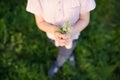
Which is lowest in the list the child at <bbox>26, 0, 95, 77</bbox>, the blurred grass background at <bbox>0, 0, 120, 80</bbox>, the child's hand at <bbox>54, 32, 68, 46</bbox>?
the blurred grass background at <bbox>0, 0, 120, 80</bbox>

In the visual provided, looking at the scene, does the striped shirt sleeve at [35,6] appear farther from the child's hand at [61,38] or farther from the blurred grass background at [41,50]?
the blurred grass background at [41,50]

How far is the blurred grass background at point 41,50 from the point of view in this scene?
82.9 inches

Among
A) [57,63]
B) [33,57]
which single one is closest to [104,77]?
[57,63]

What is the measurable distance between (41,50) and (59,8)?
2.39ft

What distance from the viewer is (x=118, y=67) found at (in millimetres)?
2188

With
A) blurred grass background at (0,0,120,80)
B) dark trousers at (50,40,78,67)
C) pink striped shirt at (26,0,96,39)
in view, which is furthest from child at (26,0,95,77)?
blurred grass background at (0,0,120,80)

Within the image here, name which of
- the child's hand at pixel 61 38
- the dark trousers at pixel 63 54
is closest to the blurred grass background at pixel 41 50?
the dark trousers at pixel 63 54

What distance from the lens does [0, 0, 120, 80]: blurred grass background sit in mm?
2105

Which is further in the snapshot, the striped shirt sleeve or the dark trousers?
the dark trousers

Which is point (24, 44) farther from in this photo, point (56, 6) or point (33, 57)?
point (56, 6)

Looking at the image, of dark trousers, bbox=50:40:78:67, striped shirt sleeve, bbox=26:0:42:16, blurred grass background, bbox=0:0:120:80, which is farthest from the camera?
blurred grass background, bbox=0:0:120:80

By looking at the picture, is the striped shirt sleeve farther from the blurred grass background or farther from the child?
the blurred grass background

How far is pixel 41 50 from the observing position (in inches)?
85.3

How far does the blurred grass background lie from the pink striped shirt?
25.3 inches
